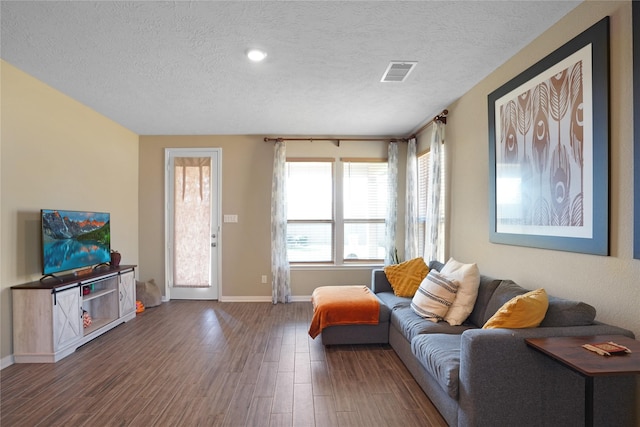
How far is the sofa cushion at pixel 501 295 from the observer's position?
2264 millimetres

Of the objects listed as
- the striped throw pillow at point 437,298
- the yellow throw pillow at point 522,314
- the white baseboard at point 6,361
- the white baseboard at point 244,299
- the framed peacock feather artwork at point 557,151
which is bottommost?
the white baseboard at point 244,299

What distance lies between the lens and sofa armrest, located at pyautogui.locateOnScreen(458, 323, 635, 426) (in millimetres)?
1649

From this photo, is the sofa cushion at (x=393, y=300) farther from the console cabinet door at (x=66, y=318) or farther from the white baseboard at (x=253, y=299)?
the console cabinet door at (x=66, y=318)

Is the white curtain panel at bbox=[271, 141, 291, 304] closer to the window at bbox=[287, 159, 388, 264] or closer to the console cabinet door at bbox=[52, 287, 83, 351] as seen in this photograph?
the window at bbox=[287, 159, 388, 264]

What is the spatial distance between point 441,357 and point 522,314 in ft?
1.83

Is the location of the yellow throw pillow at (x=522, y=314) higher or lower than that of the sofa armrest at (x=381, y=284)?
higher

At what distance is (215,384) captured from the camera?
8.10ft

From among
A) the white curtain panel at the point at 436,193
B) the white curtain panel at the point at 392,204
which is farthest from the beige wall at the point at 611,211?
the white curtain panel at the point at 392,204

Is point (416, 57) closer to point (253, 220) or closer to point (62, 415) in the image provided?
point (253, 220)

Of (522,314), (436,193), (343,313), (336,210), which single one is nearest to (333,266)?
(336,210)

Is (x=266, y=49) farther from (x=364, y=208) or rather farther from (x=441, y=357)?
(x=364, y=208)

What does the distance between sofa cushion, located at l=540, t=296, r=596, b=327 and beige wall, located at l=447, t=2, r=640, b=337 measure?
0.13m

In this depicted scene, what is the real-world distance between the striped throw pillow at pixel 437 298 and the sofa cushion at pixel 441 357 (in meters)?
0.34

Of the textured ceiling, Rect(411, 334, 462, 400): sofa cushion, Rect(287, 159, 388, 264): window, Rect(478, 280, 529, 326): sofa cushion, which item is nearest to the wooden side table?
Rect(411, 334, 462, 400): sofa cushion
